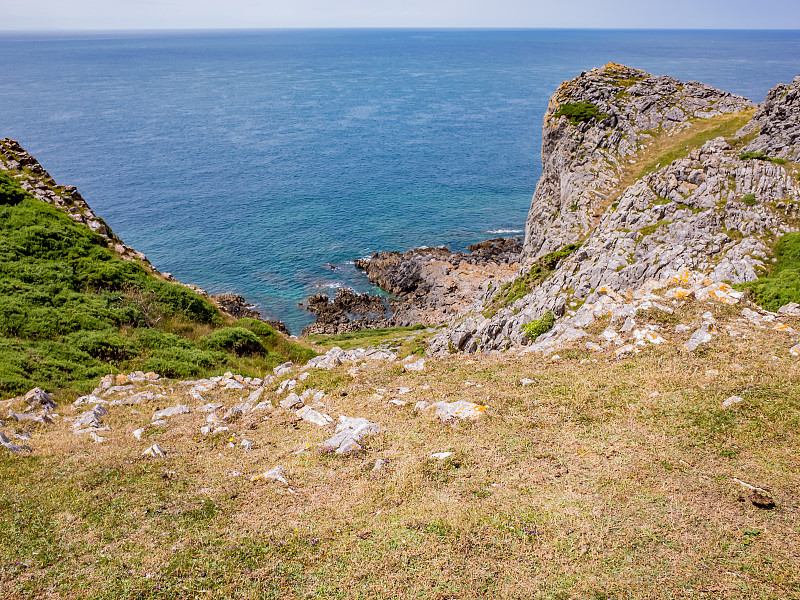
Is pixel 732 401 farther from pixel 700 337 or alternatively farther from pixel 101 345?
pixel 101 345

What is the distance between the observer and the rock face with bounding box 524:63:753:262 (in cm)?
4950

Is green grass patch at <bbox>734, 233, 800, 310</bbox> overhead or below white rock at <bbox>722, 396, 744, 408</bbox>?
overhead

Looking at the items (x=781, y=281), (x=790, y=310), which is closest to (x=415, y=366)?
(x=790, y=310)

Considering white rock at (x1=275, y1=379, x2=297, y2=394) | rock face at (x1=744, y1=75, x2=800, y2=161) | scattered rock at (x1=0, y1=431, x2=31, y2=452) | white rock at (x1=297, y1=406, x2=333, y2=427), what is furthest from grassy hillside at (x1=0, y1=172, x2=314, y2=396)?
rock face at (x1=744, y1=75, x2=800, y2=161)

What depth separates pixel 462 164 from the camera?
116312mm

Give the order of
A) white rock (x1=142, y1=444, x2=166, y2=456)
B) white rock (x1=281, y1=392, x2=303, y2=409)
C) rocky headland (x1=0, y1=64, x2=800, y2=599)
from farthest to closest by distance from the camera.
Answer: white rock (x1=281, y1=392, x2=303, y2=409) → white rock (x1=142, y1=444, x2=166, y2=456) → rocky headland (x1=0, y1=64, x2=800, y2=599)

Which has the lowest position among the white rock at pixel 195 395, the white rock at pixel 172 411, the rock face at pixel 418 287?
the rock face at pixel 418 287

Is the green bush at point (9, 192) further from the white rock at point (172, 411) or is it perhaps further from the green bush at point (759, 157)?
the green bush at point (759, 157)

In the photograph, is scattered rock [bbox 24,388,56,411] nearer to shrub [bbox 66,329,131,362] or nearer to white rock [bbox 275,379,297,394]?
shrub [bbox 66,329,131,362]

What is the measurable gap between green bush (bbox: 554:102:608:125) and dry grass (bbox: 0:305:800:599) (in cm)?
4377

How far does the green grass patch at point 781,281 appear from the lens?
2409cm

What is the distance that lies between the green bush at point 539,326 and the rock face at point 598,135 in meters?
18.5

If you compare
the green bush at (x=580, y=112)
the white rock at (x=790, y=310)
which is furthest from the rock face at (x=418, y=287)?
the white rock at (x=790, y=310)

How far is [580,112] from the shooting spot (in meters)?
57.9
